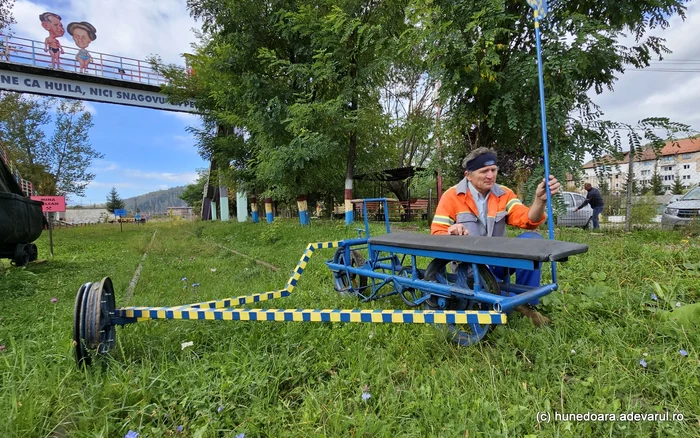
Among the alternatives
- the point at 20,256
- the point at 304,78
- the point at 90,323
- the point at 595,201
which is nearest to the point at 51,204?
the point at 20,256

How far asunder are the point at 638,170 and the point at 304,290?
807cm

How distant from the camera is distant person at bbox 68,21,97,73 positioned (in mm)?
19844

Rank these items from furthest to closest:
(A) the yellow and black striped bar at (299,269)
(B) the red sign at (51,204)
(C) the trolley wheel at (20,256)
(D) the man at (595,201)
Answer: (D) the man at (595,201) < (B) the red sign at (51,204) < (C) the trolley wheel at (20,256) < (A) the yellow and black striped bar at (299,269)

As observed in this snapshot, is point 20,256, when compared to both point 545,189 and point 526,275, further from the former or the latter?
point 545,189

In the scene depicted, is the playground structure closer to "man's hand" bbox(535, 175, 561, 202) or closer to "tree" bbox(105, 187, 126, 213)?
"man's hand" bbox(535, 175, 561, 202)

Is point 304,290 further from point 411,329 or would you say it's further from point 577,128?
point 577,128

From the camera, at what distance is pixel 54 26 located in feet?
66.5

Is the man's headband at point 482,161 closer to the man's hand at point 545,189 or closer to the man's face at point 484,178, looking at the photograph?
the man's face at point 484,178

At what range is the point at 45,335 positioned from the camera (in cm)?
289

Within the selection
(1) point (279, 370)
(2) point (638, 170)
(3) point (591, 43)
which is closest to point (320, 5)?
(3) point (591, 43)

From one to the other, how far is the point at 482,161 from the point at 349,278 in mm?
1858

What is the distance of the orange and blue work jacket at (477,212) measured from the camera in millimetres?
2822

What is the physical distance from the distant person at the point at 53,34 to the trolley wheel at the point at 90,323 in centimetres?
2368

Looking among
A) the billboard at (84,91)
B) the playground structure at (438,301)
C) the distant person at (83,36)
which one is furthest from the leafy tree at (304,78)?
the distant person at (83,36)
